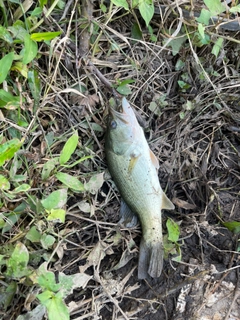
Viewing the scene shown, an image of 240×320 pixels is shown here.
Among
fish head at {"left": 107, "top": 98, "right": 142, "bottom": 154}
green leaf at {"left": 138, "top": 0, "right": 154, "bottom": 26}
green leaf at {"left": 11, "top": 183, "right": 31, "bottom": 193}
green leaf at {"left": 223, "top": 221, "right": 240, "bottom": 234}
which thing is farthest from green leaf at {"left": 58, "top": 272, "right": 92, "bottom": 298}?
green leaf at {"left": 138, "top": 0, "right": 154, "bottom": 26}

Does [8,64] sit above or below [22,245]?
above

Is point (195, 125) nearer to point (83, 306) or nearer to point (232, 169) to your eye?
point (232, 169)

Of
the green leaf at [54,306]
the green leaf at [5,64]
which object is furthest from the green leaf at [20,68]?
the green leaf at [54,306]

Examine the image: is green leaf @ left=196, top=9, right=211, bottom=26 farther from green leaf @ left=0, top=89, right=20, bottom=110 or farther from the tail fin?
the tail fin

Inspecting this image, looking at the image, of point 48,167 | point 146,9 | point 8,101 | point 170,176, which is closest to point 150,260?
point 170,176

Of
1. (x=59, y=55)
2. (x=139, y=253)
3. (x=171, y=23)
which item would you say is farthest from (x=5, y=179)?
(x=171, y=23)

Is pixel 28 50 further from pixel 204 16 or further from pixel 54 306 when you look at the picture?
pixel 54 306

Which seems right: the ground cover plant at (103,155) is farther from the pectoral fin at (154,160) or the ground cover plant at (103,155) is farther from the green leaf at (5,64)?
the pectoral fin at (154,160)
